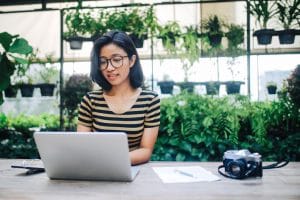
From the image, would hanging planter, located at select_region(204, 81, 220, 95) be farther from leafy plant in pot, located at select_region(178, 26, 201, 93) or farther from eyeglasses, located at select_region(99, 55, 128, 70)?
eyeglasses, located at select_region(99, 55, 128, 70)

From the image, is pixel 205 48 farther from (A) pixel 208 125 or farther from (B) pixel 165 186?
(B) pixel 165 186

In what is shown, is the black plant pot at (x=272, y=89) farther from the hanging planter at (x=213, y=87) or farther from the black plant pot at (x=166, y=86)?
the black plant pot at (x=166, y=86)

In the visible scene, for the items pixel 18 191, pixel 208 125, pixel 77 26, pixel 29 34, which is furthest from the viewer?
pixel 29 34

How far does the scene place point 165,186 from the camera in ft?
4.10

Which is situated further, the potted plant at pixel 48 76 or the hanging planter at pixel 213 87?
the potted plant at pixel 48 76

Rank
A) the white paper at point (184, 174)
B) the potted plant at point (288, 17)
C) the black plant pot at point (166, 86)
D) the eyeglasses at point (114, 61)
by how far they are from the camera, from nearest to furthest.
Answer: the white paper at point (184, 174) < the eyeglasses at point (114, 61) < the potted plant at point (288, 17) < the black plant pot at point (166, 86)

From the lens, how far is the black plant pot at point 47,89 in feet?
12.7

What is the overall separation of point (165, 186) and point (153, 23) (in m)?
2.52

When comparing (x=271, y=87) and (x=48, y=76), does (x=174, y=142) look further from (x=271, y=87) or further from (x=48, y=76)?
(x=48, y=76)

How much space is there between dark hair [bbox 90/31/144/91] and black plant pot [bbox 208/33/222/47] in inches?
57.6

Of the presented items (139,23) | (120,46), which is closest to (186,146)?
(139,23)

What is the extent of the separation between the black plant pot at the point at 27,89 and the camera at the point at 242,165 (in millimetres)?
3048

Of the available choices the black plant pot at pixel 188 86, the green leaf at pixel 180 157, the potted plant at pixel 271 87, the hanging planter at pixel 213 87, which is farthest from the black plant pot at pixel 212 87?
the green leaf at pixel 180 157

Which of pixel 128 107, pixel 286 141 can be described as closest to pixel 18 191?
pixel 128 107
